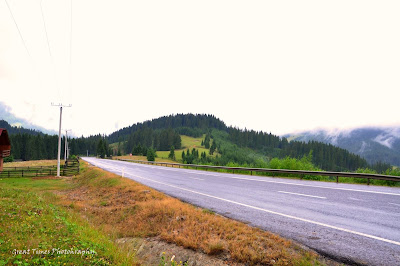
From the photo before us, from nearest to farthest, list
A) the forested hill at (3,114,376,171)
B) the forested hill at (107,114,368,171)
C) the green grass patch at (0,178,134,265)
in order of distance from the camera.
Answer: the green grass patch at (0,178,134,265), the forested hill at (3,114,376,171), the forested hill at (107,114,368,171)

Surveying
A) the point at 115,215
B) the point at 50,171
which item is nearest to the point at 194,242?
the point at 115,215

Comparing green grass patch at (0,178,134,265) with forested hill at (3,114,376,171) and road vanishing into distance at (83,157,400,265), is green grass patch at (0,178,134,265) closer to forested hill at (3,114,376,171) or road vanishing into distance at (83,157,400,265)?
road vanishing into distance at (83,157,400,265)

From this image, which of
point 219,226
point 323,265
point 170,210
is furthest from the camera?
point 170,210

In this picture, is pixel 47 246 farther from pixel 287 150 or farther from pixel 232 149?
pixel 232 149

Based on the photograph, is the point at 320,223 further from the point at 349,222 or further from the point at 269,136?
the point at 269,136

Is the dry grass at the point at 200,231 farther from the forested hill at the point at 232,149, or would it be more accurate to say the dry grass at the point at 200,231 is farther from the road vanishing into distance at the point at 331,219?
the forested hill at the point at 232,149

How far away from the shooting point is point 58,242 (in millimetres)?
5410

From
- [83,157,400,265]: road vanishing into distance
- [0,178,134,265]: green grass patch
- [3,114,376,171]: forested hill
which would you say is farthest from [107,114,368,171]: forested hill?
[0,178,134,265]: green grass patch

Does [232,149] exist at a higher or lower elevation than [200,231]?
higher

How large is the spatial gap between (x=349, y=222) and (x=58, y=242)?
7782 mm

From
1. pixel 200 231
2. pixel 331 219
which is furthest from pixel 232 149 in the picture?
pixel 200 231

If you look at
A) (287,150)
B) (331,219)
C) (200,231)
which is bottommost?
(200,231)

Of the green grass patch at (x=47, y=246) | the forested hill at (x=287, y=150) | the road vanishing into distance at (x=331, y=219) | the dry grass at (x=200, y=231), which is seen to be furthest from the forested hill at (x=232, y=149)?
the green grass patch at (x=47, y=246)

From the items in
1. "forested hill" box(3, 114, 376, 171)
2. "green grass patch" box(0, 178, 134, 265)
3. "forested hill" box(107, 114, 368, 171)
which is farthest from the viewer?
"forested hill" box(107, 114, 368, 171)
